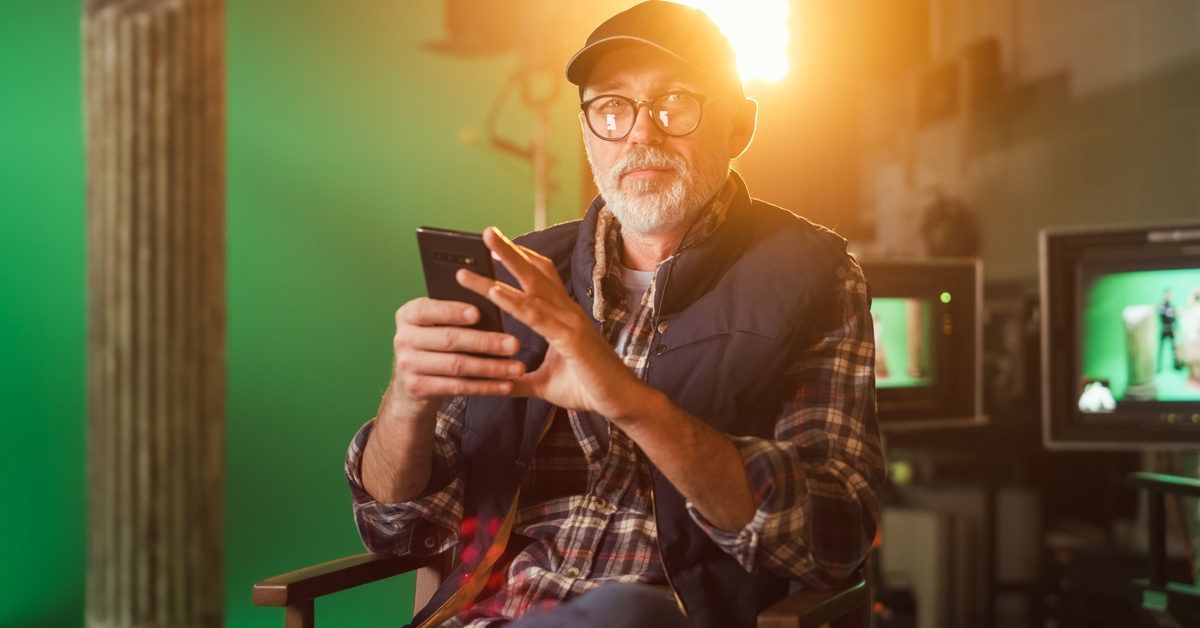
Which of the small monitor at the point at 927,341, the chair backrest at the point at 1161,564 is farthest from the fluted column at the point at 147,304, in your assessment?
the chair backrest at the point at 1161,564

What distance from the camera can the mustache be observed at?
1.67 m

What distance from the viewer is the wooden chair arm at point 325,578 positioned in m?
1.39

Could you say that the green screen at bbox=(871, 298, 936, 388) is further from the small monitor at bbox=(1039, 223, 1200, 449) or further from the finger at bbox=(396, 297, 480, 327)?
the finger at bbox=(396, 297, 480, 327)

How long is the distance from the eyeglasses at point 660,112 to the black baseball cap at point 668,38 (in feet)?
0.19

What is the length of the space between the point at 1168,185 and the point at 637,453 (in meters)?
3.00

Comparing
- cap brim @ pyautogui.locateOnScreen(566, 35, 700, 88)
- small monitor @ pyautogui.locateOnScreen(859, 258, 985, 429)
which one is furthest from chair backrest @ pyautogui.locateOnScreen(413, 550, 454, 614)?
small monitor @ pyautogui.locateOnScreen(859, 258, 985, 429)

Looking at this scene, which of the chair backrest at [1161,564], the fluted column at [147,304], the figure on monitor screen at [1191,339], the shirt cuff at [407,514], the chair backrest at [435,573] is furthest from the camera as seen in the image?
the figure on monitor screen at [1191,339]

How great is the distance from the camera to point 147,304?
8.37ft

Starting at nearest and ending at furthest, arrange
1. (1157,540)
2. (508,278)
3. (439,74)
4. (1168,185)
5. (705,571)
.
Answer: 1. (705,571)
2. (508,278)
3. (1157,540)
4. (439,74)
5. (1168,185)

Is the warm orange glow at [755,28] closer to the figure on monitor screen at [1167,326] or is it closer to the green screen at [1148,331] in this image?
the green screen at [1148,331]

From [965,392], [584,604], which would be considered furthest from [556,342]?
[965,392]

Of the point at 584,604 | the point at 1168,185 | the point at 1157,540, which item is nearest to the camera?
the point at 584,604

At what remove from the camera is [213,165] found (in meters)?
2.63

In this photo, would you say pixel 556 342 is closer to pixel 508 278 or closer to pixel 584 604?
pixel 584 604
